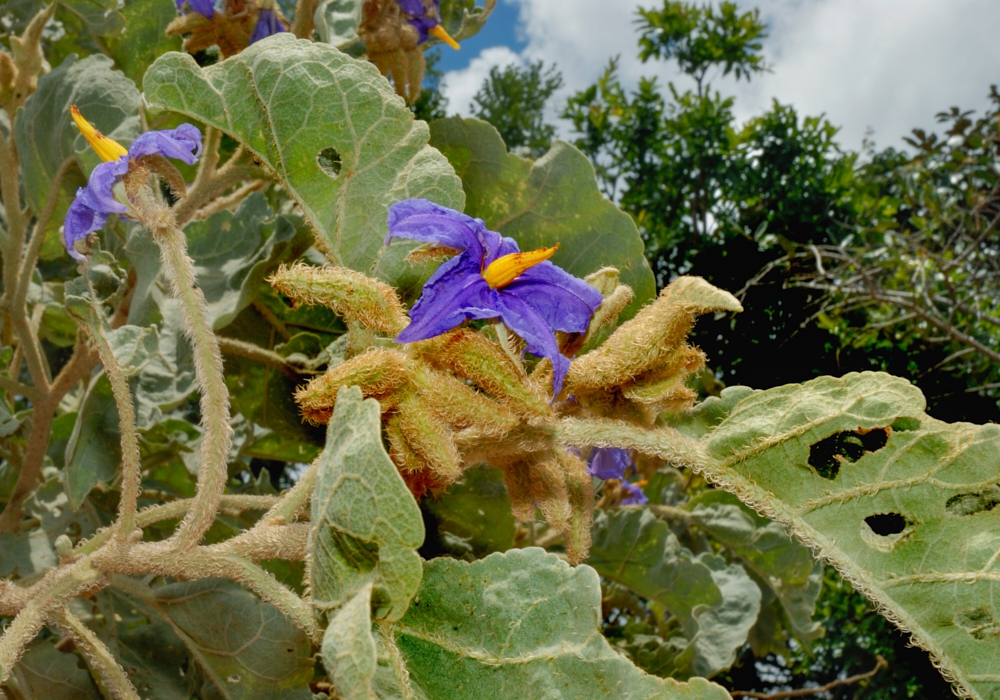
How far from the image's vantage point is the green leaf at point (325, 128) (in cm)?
62

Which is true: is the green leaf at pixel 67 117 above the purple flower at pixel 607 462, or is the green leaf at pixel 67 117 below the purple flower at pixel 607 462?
above

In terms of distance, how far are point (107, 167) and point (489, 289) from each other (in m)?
0.31

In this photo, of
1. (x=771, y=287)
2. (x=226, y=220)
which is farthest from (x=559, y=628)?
Answer: (x=771, y=287)

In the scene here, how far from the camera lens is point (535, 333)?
543 mm

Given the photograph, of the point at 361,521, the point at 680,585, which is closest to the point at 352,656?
the point at 361,521

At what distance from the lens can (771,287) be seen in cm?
123

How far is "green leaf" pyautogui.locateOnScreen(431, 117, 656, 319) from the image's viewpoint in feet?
2.61

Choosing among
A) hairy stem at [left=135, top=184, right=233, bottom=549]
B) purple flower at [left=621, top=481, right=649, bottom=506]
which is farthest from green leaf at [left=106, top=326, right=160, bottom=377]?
purple flower at [left=621, top=481, right=649, bottom=506]

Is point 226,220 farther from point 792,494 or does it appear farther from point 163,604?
point 792,494

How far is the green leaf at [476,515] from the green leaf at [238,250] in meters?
0.33

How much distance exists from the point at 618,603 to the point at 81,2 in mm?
1329

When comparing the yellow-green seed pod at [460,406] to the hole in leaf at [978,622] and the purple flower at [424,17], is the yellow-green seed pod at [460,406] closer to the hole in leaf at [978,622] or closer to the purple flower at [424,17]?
the hole in leaf at [978,622]

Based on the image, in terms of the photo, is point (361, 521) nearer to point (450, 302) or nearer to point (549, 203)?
point (450, 302)

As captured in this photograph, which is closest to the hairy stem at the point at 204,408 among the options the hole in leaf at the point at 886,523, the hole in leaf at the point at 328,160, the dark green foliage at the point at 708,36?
the hole in leaf at the point at 328,160
